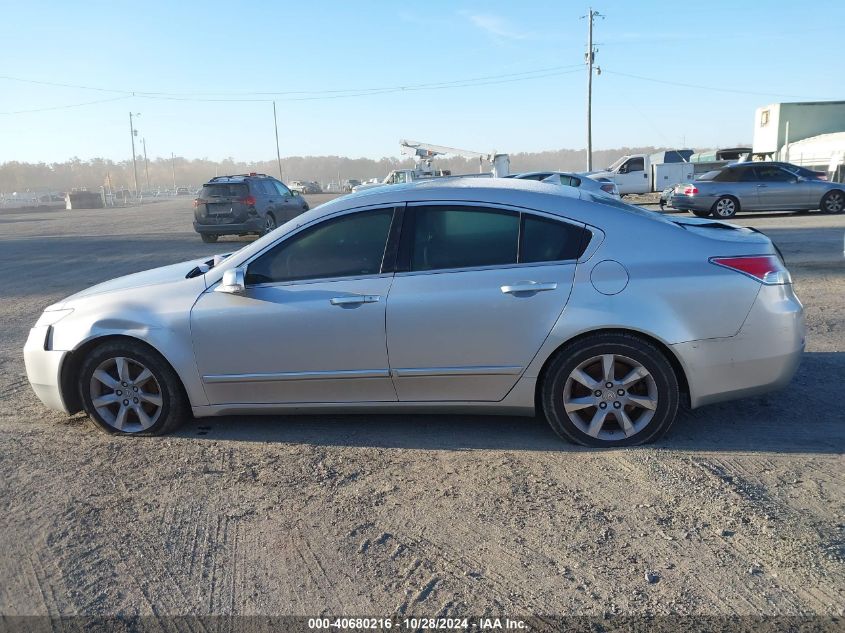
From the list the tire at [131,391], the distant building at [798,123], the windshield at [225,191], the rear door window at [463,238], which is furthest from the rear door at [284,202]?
the distant building at [798,123]

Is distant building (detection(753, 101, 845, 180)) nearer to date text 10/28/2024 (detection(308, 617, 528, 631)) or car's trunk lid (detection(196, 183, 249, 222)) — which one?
car's trunk lid (detection(196, 183, 249, 222))

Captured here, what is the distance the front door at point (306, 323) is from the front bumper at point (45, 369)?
103cm

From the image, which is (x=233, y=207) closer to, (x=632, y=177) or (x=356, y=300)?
(x=356, y=300)

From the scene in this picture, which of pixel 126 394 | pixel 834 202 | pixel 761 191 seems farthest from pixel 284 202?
pixel 834 202

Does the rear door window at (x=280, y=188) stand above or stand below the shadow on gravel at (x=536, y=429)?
above

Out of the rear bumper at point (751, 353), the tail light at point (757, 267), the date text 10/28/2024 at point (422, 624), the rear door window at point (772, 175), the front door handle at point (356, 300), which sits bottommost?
the date text 10/28/2024 at point (422, 624)

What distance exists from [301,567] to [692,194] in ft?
61.7

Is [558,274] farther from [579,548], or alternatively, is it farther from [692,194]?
[692,194]

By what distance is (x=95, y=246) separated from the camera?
18.1 meters

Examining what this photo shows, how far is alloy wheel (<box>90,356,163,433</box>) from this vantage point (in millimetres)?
4398

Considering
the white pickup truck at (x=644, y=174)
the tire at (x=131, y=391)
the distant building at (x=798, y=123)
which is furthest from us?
the distant building at (x=798, y=123)

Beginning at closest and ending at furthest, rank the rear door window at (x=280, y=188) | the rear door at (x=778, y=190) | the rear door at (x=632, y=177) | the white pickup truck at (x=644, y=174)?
the rear door window at (x=280, y=188)
the rear door at (x=778, y=190)
the white pickup truck at (x=644, y=174)
the rear door at (x=632, y=177)

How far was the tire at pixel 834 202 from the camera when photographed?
63.3ft

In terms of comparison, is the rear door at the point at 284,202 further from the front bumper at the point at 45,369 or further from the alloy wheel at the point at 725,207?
the front bumper at the point at 45,369
